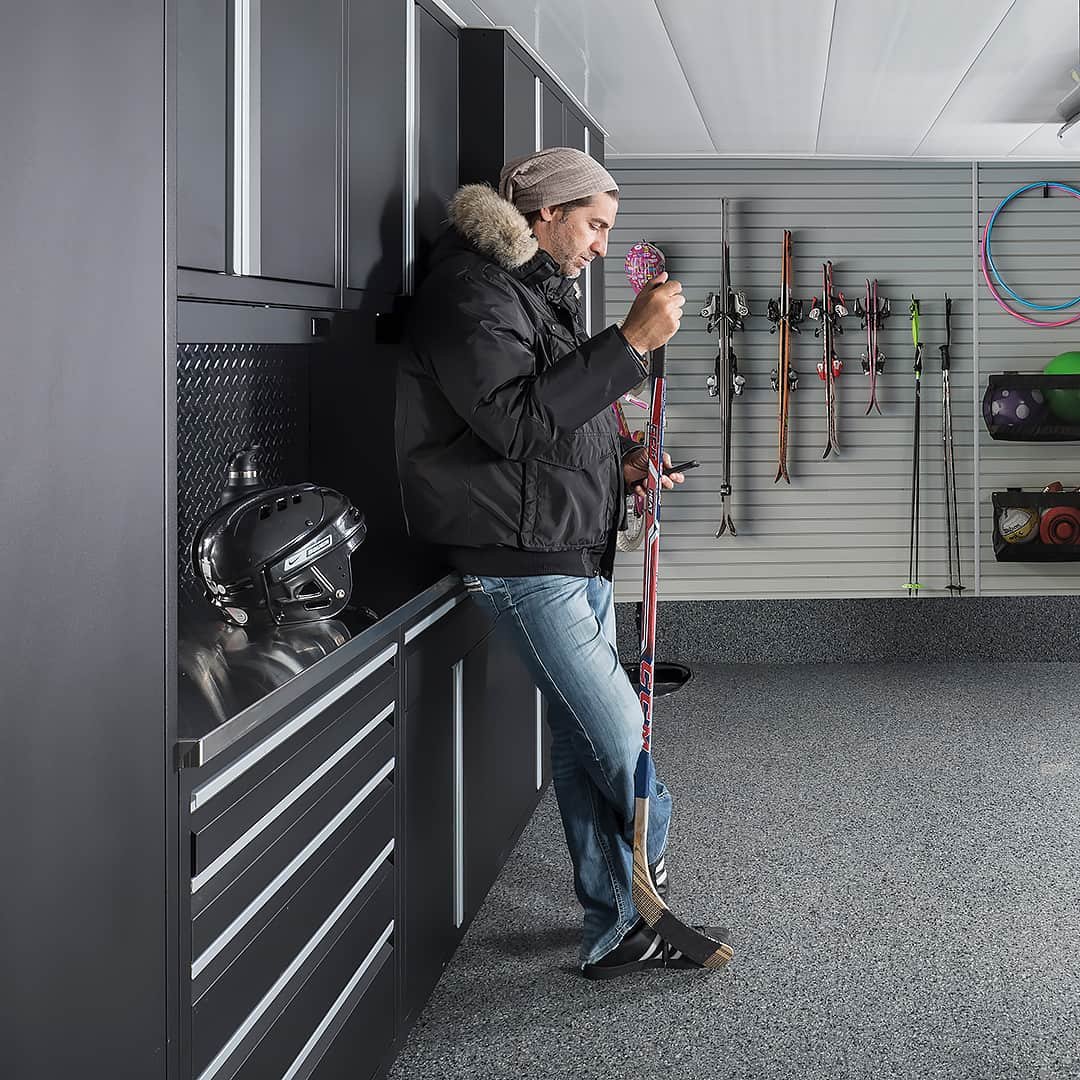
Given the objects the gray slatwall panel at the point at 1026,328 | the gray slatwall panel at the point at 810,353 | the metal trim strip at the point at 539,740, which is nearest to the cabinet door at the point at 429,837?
the metal trim strip at the point at 539,740

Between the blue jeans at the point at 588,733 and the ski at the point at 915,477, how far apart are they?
3398 millimetres

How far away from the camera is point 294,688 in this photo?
168 cm

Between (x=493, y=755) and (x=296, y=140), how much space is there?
1554 mm

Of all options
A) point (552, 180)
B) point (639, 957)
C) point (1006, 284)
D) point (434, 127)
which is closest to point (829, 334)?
point (1006, 284)

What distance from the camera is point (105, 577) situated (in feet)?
3.76

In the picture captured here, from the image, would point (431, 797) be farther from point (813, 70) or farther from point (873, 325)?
point (873, 325)

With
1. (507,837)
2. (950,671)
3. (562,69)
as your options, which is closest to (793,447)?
(950,671)

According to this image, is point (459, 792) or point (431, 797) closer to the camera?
point (431, 797)

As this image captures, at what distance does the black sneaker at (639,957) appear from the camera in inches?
104

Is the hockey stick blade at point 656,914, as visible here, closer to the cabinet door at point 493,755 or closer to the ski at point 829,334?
the cabinet door at point 493,755

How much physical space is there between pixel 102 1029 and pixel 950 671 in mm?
5049

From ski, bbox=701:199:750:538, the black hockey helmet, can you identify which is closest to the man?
the black hockey helmet

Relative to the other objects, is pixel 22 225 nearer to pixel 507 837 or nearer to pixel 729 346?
pixel 507 837

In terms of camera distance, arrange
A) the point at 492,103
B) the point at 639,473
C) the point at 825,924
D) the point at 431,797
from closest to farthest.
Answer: the point at 431,797
the point at 825,924
the point at 639,473
the point at 492,103
